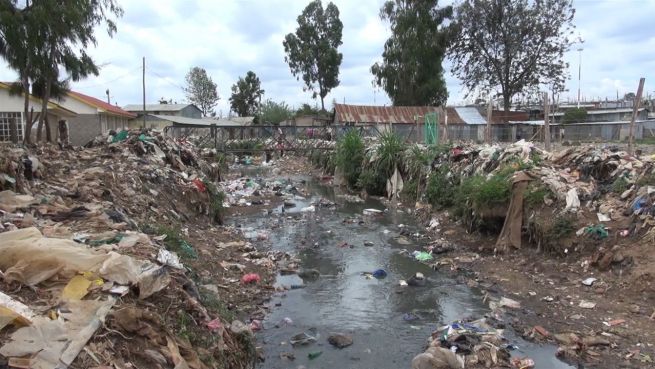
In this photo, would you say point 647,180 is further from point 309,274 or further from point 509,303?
point 309,274

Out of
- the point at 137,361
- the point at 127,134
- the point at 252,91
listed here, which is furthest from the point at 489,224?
the point at 252,91

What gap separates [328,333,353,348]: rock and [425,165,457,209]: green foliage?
244 inches

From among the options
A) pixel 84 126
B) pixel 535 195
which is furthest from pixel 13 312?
pixel 84 126

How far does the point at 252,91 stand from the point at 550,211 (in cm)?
5556

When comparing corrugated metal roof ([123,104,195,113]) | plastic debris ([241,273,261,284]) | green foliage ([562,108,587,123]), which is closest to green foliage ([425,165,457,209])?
plastic debris ([241,273,261,284])

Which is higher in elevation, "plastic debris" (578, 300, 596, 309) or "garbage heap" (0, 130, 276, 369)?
"garbage heap" (0, 130, 276, 369)

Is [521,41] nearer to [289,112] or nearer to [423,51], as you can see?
[423,51]

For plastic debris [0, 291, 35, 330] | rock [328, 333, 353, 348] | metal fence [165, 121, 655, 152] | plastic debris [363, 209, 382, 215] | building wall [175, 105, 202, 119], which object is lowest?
rock [328, 333, 353, 348]

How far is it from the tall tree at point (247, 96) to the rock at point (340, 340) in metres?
56.6

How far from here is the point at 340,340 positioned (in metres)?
5.21

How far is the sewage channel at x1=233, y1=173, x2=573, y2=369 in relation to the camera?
16.3ft

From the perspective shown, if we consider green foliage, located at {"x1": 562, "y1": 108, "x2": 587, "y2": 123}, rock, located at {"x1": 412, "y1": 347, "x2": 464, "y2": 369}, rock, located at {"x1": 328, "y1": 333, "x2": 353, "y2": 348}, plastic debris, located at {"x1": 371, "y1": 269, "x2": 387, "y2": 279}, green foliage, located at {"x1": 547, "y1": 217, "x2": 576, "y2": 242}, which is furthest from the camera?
green foliage, located at {"x1": 562, "y1": 108, "x2": 587, "y2": 123}

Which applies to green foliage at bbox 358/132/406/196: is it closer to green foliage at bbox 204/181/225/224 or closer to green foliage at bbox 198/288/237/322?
green foliage at bbox 204/181/225/224

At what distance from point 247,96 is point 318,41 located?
1700cm
